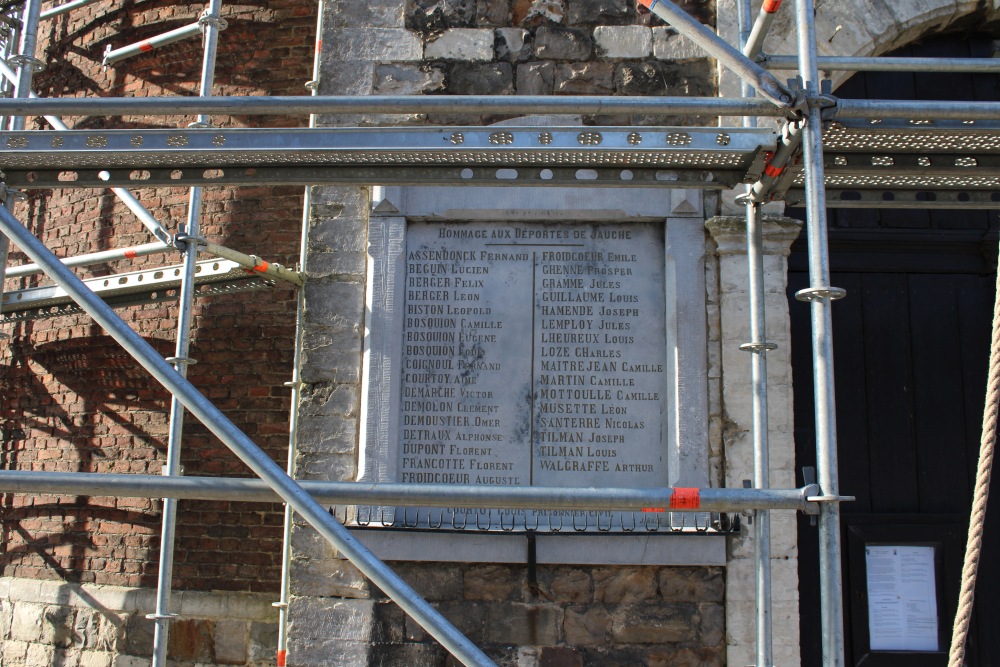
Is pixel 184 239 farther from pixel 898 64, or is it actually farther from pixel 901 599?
pixel 901 599

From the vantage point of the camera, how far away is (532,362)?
15.0ft

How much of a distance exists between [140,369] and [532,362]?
251 centimetres

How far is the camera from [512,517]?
4363 mm

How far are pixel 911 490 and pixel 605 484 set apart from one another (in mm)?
1630

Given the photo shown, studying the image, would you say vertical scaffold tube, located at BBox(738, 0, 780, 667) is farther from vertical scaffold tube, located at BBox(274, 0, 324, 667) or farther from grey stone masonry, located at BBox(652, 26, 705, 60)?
vertical scaffold tube, located at BBox(274, 0, 324, 667)

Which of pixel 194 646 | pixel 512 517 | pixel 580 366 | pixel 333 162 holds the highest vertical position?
pixel 333 162

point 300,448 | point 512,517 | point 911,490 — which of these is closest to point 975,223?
point 911,490

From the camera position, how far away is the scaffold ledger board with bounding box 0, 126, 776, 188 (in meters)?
3.17

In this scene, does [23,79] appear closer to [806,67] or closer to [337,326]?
[337,326]

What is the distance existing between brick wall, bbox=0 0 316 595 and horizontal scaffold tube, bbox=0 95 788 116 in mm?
2363

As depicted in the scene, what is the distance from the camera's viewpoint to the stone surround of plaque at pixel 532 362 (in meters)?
4.45

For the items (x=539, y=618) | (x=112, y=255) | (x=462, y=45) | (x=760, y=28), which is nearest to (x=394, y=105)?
(x=760, y=28)

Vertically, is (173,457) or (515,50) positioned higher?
(515,50)

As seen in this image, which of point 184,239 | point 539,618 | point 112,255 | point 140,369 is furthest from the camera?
point 140,369
